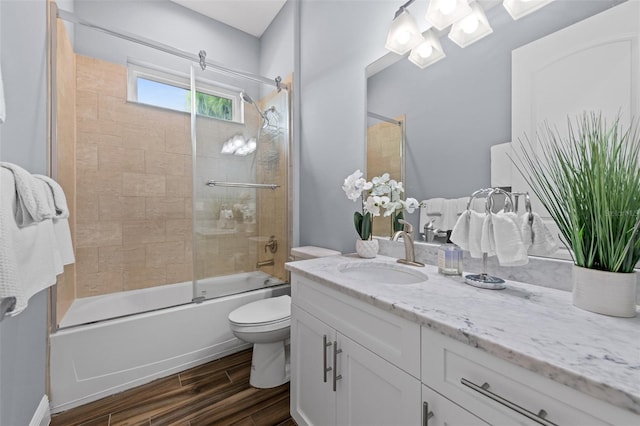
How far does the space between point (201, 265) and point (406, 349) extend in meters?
1.80

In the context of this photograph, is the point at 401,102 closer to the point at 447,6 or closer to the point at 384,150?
the point at 384,150

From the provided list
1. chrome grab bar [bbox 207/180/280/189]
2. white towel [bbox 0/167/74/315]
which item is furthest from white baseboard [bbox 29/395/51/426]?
chrome grab bar [bbox 207/180/280/189]

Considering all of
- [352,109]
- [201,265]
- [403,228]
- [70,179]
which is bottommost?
[201,265]

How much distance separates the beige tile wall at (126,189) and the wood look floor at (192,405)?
39.4 inches

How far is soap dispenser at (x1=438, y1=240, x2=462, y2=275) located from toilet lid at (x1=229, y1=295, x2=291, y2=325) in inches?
39.7

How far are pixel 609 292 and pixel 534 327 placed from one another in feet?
0.80

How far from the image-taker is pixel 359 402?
94cm

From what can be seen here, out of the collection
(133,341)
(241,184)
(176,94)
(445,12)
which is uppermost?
(176,94)

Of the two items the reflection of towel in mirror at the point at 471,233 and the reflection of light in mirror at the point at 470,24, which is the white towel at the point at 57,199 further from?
the reflection of light in mirror at the point at 470,24

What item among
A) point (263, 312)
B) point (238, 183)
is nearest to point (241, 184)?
point (238, 183)

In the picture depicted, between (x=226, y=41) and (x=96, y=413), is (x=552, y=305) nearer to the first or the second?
(x=96, y=413)

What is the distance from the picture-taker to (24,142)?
1204mm

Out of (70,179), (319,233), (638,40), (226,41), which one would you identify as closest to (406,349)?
(638,40)

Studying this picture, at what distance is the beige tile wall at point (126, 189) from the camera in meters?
2.14
